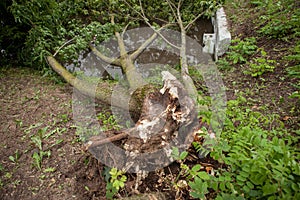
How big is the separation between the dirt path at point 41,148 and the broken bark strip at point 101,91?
210 mm

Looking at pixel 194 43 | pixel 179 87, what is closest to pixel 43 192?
pixel 179 87

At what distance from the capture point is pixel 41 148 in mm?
2539

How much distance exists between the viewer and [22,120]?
9.75 ft

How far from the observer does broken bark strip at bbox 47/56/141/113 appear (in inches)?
114

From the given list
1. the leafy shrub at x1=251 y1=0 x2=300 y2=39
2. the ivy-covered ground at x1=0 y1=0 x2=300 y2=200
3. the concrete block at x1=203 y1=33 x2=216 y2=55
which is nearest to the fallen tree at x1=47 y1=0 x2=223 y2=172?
the ivy-covered ground at x1=0 y1=0 x2=300 y2=200

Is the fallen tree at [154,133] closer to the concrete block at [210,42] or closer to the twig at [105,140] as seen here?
the twig at [105,140]

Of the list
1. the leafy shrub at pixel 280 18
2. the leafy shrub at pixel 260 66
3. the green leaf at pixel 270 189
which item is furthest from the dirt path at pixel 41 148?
the leafy shrub at pixel 280 18

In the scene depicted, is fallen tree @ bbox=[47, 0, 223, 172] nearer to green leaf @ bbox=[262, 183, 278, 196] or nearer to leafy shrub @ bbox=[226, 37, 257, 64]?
green leaf @ bbox=[262, 183, 278, 196]

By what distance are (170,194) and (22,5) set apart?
3.66 meters

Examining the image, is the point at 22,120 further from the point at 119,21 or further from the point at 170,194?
the point at 119,21

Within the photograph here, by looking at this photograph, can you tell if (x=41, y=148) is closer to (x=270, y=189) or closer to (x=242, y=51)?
(x=270, y=189)

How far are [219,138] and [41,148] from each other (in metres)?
2.00

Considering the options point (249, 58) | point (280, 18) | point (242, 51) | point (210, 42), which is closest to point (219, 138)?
point (249, 58)

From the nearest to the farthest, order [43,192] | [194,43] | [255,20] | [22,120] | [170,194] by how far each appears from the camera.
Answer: [170,194] → [43,192] → [22,120] → [255,20] → [194,43]
